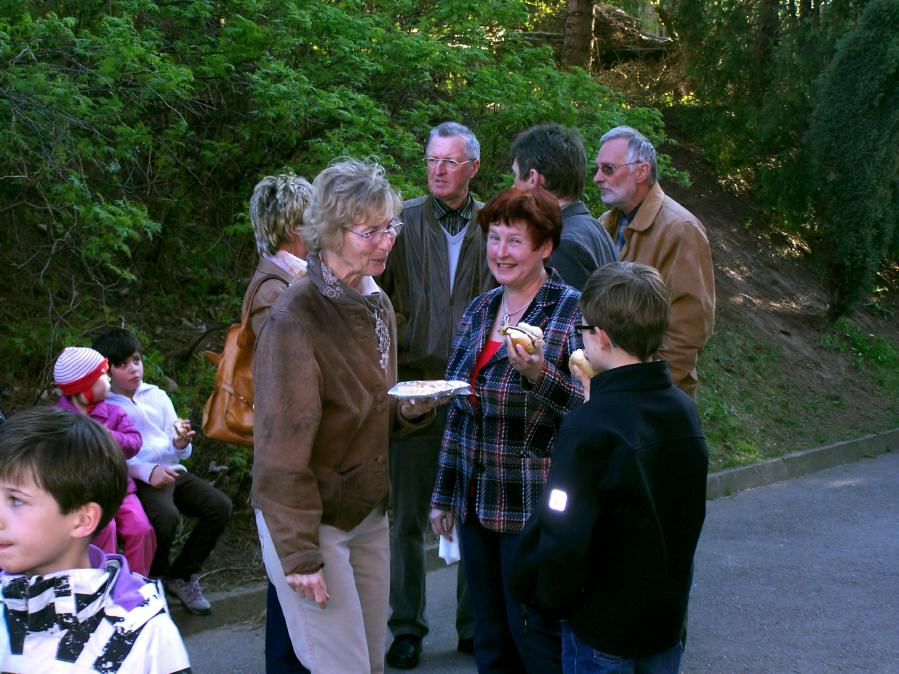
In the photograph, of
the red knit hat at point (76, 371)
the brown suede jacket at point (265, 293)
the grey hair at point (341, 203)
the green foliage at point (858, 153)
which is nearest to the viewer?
the grey hair at point (341, 203)

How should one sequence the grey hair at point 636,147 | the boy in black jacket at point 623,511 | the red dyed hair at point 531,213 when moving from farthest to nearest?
the grey hair at point 636,147, the red dyed hair at point 531,213, the boy in black jacket at point 623,511

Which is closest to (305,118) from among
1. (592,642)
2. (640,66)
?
(592,642)

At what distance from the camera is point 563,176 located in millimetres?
4535

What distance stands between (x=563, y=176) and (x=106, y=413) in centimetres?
233

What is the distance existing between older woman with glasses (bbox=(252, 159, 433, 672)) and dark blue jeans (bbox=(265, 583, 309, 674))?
0.30m

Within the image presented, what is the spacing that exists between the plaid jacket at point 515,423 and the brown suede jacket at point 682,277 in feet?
3.87

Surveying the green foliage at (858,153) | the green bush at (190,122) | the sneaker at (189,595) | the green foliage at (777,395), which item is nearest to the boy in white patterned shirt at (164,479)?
the sneaker at (189,595)

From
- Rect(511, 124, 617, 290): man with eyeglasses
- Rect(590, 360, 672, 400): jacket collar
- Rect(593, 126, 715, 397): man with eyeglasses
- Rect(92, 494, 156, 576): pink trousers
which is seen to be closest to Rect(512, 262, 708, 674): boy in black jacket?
Rect(590, 360, 672, 400): jacket collar

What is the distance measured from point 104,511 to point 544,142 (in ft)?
9.14

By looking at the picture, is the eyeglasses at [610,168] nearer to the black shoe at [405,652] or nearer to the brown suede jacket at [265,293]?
the brown suede jacket at [265,293]

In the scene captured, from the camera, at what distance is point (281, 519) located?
9.84ft

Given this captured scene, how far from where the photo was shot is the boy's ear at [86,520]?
2.31 meters

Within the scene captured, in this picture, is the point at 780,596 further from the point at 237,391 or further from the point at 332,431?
the point at 332,431

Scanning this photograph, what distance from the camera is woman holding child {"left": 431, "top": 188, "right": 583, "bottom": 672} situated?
3.51 m
